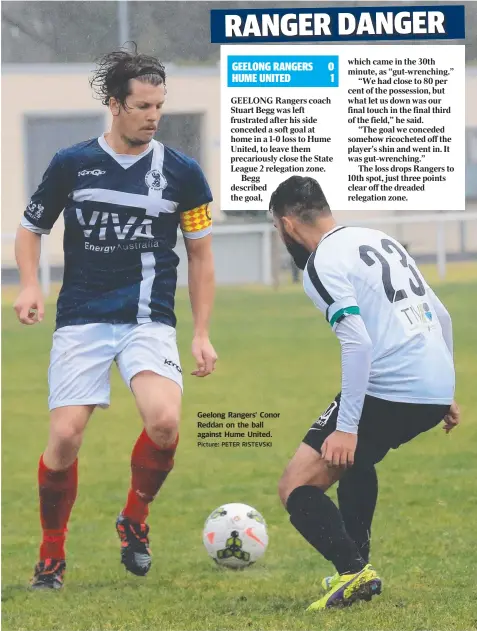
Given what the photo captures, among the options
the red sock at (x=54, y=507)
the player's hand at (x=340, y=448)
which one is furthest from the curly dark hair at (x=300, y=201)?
the red sock at (x=54, y=507)

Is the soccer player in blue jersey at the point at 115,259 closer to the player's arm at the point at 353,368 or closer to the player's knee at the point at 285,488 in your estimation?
the player's knee at the point at 285,488

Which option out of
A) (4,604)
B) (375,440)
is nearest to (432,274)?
(375,440)

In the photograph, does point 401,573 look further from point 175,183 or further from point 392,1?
point 392,1

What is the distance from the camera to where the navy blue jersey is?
5176mm

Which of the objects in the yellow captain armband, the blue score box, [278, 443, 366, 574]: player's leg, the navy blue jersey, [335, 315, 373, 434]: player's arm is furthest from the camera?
the blue score box

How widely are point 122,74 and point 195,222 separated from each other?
0.68m

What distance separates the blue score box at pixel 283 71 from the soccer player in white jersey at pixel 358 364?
0.84 meters

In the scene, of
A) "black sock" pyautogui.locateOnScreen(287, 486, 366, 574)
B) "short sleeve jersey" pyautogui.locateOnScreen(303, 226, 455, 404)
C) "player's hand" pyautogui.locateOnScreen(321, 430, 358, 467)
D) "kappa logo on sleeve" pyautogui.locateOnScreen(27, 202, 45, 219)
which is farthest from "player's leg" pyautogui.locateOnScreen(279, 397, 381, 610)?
"kappa logo on sleeve" pyautogui.locateOnScreen(27, 202, 45, 219)

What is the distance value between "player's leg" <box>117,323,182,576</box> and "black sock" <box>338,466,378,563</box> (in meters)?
0.76

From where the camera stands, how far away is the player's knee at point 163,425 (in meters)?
5.08

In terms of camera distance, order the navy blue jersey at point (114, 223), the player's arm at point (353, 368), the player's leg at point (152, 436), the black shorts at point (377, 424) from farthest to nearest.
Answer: the navy blue jersey at point (114, 223) → the player's leg at point (152, 436) → the black shorts at point (377, 424) → the player's arm at point (353, 368)

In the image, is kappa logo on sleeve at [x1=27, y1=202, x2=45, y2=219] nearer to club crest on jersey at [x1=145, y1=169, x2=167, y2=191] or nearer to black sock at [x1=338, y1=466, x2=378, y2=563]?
club crest on jersey at [x1=145, y1=169, x2=167, y2=191]

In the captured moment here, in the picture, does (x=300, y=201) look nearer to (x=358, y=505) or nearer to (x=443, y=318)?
(x=443, y=318)

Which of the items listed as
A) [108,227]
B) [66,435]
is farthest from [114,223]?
[66,435]
